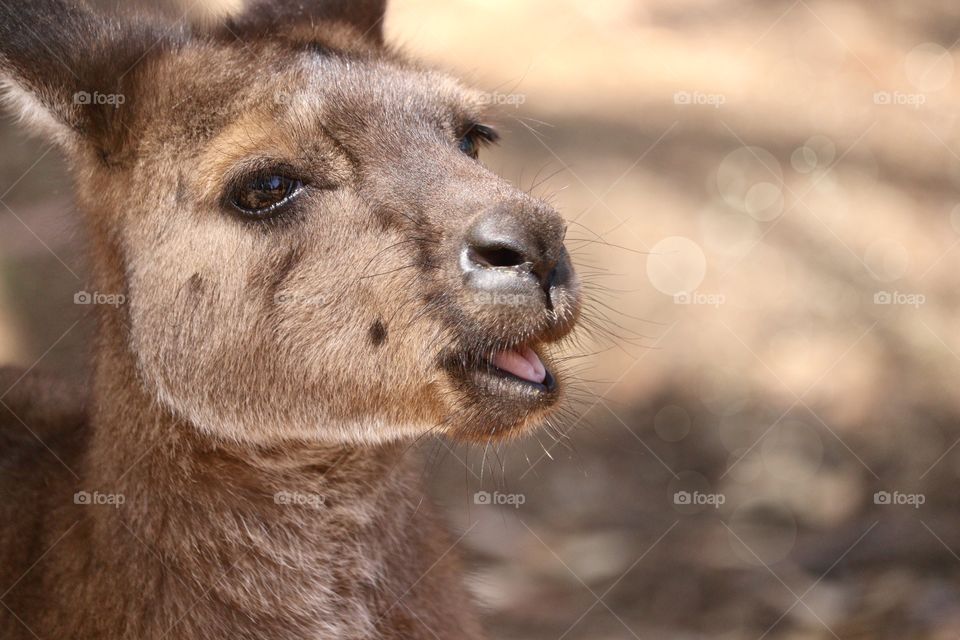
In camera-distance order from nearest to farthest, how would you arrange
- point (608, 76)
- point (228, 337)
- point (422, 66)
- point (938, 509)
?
point (228, 337)
point (422, 66)
point (938, 509)
point (608, 76)

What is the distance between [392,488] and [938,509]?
12.7 ft

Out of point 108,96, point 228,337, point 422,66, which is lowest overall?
point 228,337

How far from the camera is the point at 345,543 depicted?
3752 mm

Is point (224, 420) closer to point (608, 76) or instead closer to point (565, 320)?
point (565, 320)

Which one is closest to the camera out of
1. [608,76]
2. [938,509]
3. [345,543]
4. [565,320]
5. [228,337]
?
[565,320]

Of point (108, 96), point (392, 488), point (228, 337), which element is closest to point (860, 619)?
point (392, 488)
